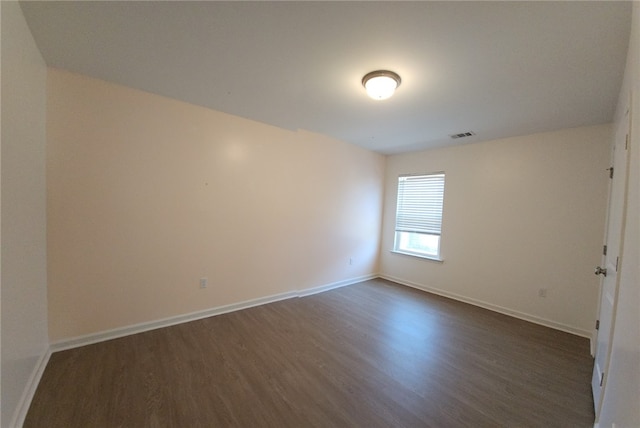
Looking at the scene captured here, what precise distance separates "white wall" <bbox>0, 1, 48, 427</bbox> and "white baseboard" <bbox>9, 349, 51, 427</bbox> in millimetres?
12

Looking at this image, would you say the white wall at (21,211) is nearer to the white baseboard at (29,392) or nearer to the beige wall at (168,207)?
the white baseboard at (29,392)

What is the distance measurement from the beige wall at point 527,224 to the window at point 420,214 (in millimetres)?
162

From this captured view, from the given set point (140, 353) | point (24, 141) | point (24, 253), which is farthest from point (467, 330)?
point (24, 141)

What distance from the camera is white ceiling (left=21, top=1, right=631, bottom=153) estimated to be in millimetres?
1409

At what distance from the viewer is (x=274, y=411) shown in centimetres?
158

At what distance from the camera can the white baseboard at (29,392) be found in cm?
139

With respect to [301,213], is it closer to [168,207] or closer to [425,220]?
[168,207]

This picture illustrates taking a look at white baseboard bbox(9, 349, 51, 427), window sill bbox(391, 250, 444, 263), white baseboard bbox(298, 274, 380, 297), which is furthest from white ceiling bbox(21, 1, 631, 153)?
white baseboard bbox(298, 274, 380, 297)

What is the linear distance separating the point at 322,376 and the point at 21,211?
2.35m

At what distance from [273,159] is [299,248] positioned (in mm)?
1389

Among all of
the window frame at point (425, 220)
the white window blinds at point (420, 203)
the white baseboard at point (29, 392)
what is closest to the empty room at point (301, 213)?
the white baseboard at point (29, 392)

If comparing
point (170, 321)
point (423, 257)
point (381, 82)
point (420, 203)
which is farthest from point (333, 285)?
point (381, 82)

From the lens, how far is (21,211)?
1.51 m

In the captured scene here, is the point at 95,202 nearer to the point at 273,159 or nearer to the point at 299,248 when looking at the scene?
the point at 273,159
